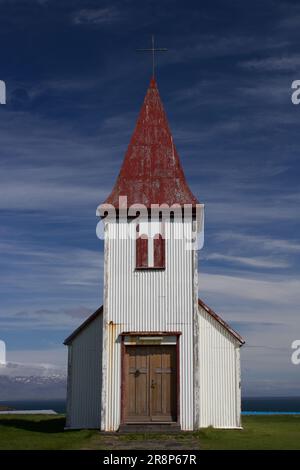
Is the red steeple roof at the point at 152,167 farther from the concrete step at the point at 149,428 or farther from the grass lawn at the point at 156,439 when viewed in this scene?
the grass lawn at the point at 156,439

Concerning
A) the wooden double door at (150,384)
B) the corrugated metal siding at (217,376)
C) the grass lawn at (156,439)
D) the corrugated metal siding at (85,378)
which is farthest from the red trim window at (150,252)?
the grass lawn at (156,439)

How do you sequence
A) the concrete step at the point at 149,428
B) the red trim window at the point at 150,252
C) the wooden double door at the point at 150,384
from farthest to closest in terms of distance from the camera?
the red trim window at the point at 150,252 < the wooden double door at the point at 150,384 < the concrete step at the point at 149,428

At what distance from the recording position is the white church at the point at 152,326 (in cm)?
2178

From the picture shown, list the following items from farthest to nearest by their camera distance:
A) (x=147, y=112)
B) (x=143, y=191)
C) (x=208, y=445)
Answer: (x=147, y=112) < (x=143, y=191) < (x=208, y=445)

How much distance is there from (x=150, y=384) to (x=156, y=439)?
117 inches

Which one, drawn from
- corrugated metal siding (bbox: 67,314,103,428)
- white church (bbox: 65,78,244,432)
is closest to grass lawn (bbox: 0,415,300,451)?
white church (bbox: 65,78,244,432)

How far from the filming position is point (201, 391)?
23797 mm

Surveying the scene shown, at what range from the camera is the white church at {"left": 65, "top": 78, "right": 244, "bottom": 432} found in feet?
71.5

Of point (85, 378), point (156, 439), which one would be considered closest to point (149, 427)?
point (156, 439)

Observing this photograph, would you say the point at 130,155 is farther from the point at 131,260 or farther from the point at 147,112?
the point at 131,260

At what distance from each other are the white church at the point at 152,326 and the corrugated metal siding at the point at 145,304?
0.04 m

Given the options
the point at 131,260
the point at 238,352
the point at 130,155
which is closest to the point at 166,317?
the point at 131,260

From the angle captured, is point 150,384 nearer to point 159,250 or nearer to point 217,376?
point 217,376
